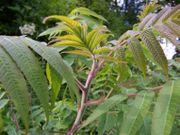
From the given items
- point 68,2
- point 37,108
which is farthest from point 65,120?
point 68,2

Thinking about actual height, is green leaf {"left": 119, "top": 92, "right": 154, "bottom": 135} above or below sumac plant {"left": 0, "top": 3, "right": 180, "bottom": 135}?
below

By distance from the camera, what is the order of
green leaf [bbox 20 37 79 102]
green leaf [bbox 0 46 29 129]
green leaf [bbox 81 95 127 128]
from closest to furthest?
green leaf [bbox 0 46 29 129] → green leaf [bbox 20 37 79 102] → green leaf [bbox 81 95 127 128]

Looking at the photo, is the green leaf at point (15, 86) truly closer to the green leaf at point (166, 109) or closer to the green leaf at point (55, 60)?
the green leaf at point (55, 60)

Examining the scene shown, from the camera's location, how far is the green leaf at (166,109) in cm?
69

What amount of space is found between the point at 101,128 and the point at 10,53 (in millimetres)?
410

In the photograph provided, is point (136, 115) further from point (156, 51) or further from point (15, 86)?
point (15, 86)

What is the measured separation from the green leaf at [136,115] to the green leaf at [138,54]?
7 cm

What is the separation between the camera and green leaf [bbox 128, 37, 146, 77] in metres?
0.73

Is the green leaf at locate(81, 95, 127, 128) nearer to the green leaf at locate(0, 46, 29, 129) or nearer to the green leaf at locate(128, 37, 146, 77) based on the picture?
the green leaf at locate(128, 37, 146, 77)

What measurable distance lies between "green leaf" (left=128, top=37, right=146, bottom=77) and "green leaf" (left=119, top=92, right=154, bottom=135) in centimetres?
7

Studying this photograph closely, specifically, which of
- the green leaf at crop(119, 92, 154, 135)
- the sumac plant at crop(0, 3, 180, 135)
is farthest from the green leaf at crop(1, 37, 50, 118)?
the green leaf at crop(119, 92, 154, 135)

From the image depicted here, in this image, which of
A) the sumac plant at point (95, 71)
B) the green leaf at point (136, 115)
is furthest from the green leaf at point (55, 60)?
the green leaf at point (136, 115)

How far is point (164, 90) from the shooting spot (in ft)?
2.56

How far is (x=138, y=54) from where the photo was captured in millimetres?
740
